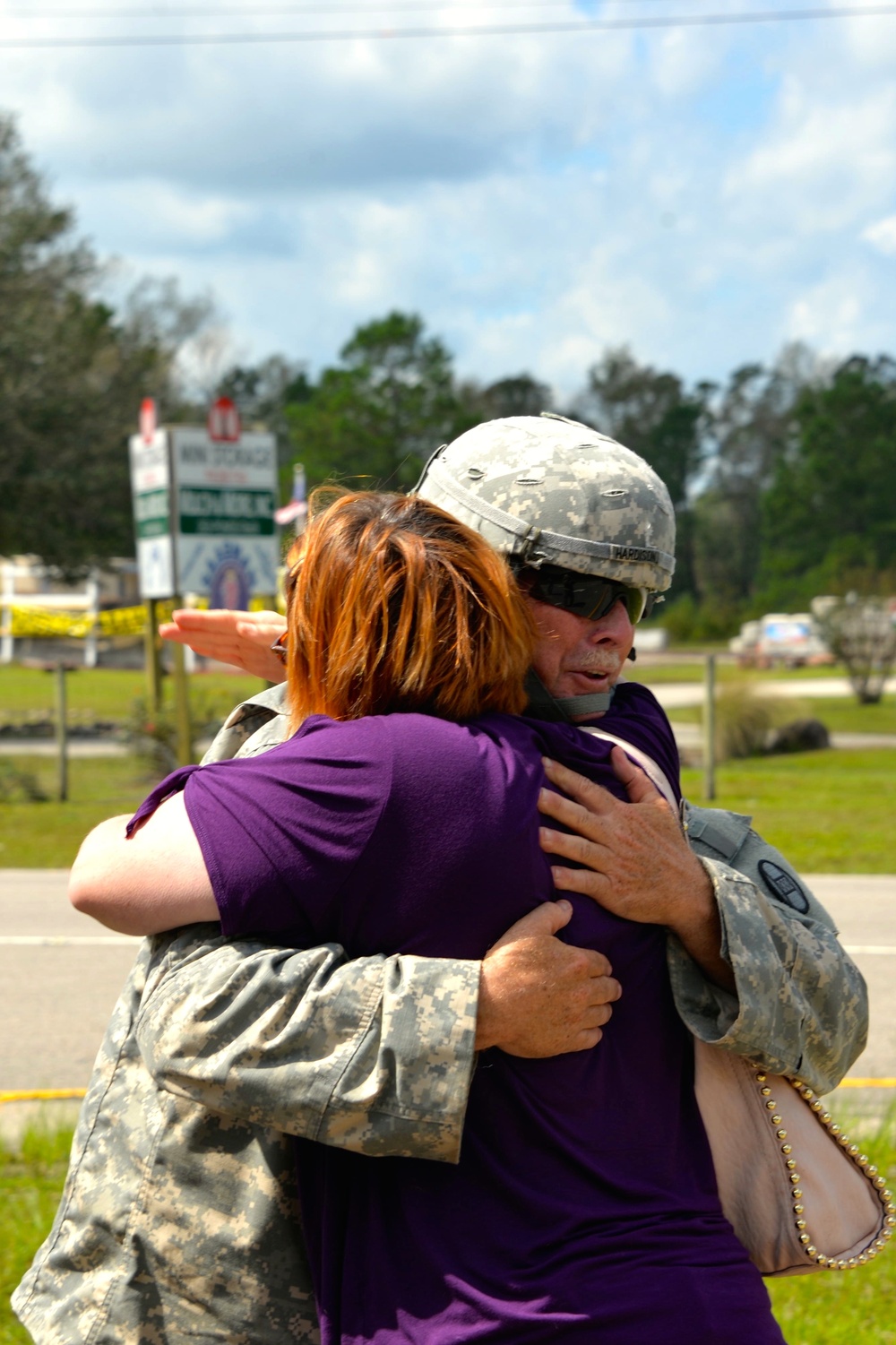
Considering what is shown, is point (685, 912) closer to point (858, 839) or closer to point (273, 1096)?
point (273, 1096)

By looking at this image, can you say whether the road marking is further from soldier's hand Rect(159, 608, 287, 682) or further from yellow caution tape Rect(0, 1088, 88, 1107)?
soldier's hand Rect(159, 608, 287, 682)

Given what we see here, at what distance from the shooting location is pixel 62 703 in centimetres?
1530

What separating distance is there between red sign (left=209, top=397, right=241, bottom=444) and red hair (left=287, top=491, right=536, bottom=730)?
10.3 meters

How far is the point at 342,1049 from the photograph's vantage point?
1591mm

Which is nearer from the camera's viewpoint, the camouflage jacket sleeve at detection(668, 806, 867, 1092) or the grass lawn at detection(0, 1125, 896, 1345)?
the camouflage jacket sleeve at detection(668, 806, 867, 1092)

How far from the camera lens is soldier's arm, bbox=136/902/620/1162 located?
1581mm

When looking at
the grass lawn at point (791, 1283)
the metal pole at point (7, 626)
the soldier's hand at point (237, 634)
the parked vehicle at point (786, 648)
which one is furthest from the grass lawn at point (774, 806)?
the metal pole at point (7, 626)

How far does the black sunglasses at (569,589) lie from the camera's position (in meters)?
1.90

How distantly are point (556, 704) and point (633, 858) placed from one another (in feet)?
0.77

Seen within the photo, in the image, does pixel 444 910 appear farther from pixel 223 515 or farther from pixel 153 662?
pixel 153 662

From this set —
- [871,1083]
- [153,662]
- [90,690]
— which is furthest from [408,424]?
[871,1083]

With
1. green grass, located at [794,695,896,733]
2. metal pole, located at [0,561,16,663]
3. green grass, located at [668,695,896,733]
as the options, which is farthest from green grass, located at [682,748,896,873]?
metal pole, located at [0,561,16,663]

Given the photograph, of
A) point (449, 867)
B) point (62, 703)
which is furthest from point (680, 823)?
point (62, 703)

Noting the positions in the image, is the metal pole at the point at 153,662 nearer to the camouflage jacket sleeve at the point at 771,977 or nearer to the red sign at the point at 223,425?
the red sign at the point at 223,425
